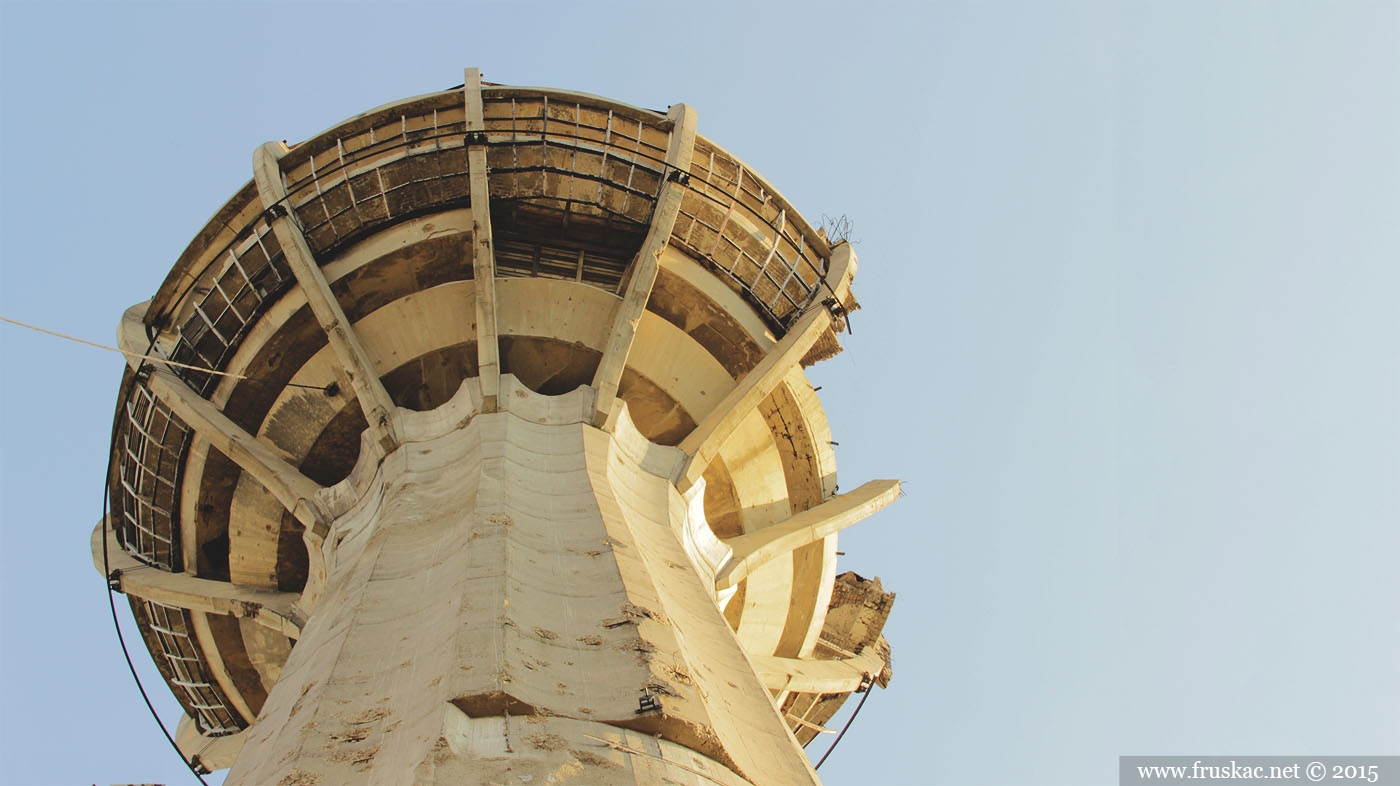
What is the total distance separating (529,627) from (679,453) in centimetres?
627

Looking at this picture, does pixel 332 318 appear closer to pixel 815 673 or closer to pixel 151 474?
pixel 151 474

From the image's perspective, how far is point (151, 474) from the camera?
18.4m

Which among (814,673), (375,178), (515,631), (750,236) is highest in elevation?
(750,236)

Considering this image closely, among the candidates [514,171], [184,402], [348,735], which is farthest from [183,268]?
[348,735]

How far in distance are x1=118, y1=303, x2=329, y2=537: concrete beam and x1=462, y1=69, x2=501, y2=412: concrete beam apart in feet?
8.21

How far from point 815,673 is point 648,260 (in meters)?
6.76

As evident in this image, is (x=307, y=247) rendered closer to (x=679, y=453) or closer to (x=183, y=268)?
(x=183, y=268)

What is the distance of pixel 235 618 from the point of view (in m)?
18.9

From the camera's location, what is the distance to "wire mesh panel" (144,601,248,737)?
18.8 m

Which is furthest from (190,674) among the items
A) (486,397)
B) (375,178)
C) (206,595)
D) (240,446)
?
(375,178)

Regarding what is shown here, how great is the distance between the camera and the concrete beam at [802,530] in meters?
16.5

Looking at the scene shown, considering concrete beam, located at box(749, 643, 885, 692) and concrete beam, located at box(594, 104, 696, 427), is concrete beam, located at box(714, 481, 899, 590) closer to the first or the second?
concrete beam, located at box(749, 643, 885, 692)

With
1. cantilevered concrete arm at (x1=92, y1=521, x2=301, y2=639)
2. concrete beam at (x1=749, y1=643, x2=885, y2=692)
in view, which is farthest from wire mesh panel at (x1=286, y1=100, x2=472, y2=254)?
concrete beam at (x1=749, y1=643, x2=885, y2=692)

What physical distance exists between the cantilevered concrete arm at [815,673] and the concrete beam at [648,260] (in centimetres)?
484
